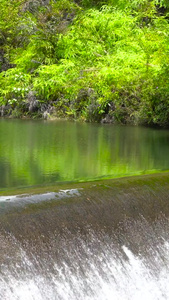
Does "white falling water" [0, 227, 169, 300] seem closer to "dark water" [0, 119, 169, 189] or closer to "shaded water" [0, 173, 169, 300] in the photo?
"shaded water" [0, 173, 169, 300]

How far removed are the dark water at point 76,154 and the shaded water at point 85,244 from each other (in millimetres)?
1957

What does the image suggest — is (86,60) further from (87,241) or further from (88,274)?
(88,274)

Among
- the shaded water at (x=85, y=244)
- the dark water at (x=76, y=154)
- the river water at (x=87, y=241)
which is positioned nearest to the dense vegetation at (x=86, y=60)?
the dark water at (x=76, y=154)

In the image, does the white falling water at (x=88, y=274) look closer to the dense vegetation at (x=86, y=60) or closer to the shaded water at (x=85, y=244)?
the shaded water at (x=85, y=244)

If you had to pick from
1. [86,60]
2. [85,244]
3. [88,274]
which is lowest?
[88,274]

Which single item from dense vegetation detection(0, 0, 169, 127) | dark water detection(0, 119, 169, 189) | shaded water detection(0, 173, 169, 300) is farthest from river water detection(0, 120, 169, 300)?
dense vegetation detection(0, 0, 169, 127)

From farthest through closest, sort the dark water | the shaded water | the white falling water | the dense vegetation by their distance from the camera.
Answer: the dense vegetation
the dark water
the shaded water
the white falling water

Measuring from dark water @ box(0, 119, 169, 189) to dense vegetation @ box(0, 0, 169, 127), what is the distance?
2.46 meters

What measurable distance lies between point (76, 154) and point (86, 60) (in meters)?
11.1

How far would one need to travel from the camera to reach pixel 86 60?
2080 cm

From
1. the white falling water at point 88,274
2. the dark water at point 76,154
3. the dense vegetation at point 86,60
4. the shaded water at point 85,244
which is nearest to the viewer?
the white falling water at point 88,274

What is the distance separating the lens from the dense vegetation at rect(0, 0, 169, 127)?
55.7 ft

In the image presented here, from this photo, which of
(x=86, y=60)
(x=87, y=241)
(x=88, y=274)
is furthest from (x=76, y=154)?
(x=86, y=60)

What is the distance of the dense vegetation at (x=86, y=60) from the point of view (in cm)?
1699
